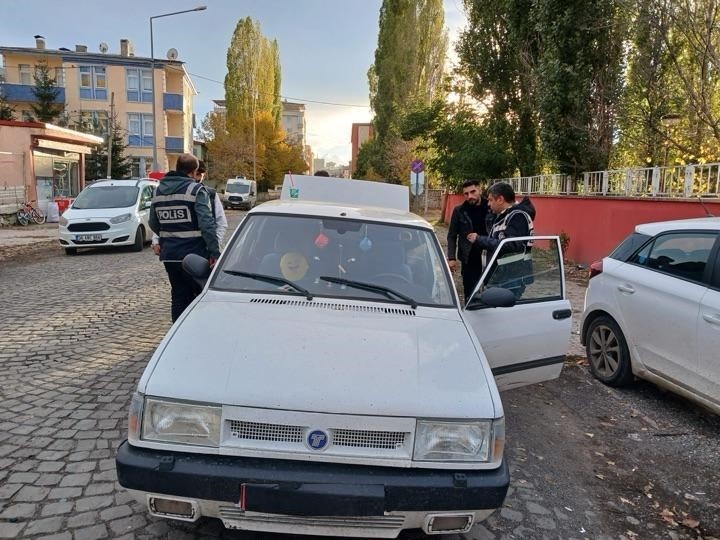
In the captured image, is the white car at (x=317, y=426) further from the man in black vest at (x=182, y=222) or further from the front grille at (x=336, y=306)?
Answer: the man in black vest at (x=182, y=222)

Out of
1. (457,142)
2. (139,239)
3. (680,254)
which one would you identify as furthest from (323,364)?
(457,142)

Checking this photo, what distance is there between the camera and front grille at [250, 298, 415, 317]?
10.6ft

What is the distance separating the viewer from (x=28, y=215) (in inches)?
859

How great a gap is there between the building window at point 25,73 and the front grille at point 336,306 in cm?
5450

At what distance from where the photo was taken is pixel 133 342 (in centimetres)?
606

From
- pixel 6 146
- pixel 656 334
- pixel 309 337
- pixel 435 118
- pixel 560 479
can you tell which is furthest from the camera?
pixel 435 118

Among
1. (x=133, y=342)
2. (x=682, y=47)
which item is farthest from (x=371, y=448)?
(x=682, y=47)

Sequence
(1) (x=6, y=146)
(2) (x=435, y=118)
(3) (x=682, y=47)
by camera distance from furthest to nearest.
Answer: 1. (2) (x=435, y=118)
2. (1) (x=6, y=146)
3. (3) (x=682, y=47)

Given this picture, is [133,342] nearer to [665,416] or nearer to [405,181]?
[665,416]

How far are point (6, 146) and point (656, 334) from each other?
2433cm

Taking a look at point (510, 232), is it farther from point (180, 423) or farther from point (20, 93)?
point (20, 93)

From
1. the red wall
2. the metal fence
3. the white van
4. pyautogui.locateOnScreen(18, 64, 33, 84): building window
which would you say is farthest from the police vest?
pyautogui.locateOnScreen(18, 64, 33, 84): building window

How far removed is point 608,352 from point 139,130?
161ft

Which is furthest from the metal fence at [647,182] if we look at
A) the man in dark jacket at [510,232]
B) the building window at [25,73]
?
the building window at [25,73]
